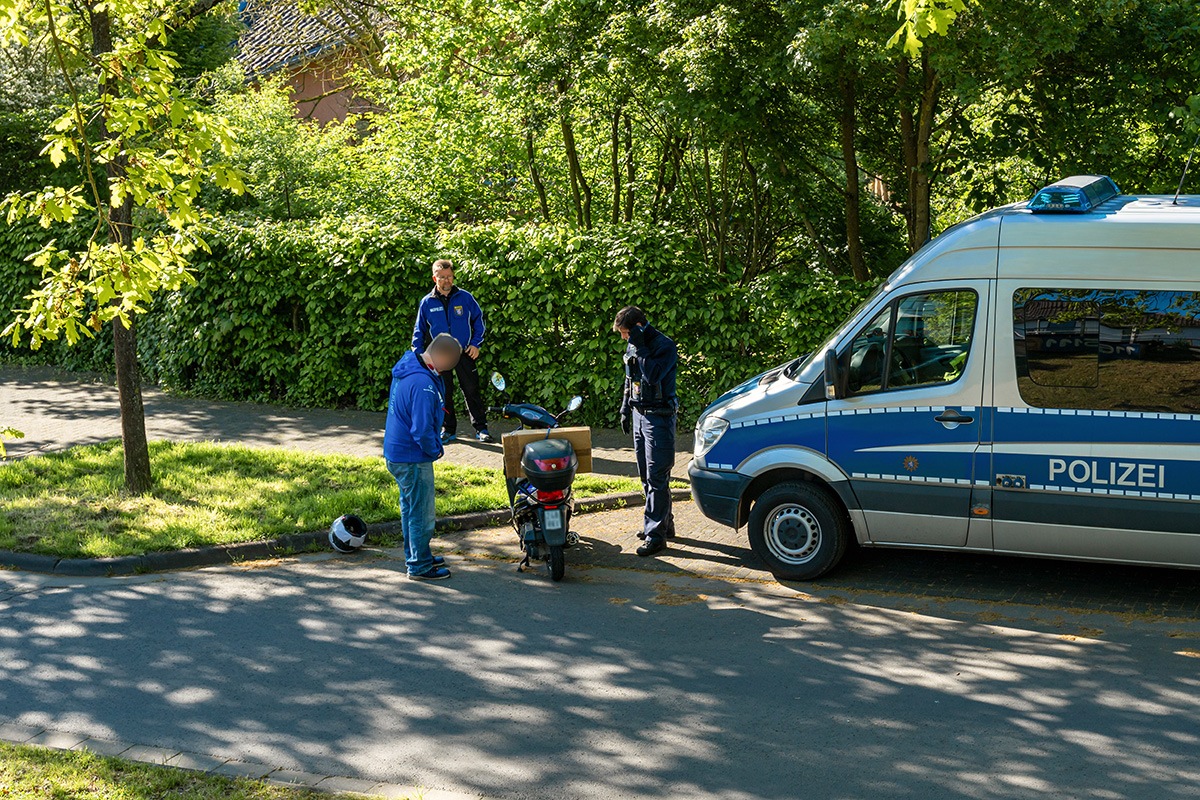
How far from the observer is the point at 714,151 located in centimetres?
1498

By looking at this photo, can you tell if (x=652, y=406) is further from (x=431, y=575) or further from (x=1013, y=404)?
(x=1013, y=404)

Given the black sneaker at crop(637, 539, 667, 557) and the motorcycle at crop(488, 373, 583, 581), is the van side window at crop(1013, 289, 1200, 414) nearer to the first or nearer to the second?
the black sneaker at crop(637, 539, 667, 557)

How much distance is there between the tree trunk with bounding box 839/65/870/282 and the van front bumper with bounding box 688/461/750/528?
200 inches

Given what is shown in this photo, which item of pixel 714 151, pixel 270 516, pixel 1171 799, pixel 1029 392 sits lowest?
pixel 1171 799

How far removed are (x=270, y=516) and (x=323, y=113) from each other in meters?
24.7

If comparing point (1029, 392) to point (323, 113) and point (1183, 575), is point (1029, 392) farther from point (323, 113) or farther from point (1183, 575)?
point (323, 113)

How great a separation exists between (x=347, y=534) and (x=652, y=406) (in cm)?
250

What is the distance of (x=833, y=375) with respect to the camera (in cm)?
844

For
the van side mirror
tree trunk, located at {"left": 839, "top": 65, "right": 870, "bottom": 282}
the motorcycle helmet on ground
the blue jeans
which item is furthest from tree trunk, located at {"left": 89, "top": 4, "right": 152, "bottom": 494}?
tree trunk, located at {"left": 839, "top": 65, "right": 870, "bottom": 282}

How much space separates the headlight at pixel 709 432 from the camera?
29.6 ft

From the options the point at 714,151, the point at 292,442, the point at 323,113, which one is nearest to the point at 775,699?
the point at 292,442

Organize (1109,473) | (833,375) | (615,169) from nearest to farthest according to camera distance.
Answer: (1109,473) → (833,375) → (615,169)

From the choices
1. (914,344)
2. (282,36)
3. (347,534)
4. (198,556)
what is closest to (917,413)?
(914,344)

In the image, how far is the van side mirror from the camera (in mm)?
8445
